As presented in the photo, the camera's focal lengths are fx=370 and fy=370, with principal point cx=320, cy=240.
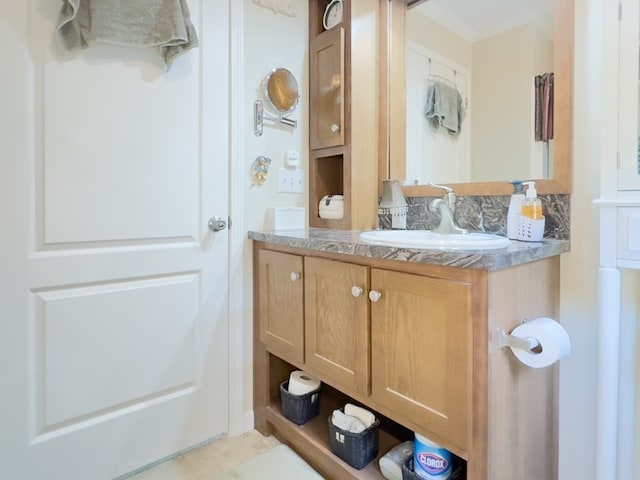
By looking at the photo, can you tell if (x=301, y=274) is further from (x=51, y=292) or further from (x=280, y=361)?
(x=51, y=292)

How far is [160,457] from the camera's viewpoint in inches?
58.0

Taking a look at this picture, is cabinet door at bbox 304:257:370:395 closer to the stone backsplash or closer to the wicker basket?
the wicker basket

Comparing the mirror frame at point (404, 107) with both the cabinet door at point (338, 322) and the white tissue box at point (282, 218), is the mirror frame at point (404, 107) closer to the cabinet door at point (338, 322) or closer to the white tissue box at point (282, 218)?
the white tissue box at point (282, 218)

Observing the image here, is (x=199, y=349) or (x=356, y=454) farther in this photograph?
(x=199, y=349)

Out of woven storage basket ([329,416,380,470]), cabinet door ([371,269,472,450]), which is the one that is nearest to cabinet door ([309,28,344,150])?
cabinet door ([371,269,472,450])

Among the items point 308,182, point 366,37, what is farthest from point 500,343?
point 366,37

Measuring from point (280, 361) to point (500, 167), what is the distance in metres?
1.27

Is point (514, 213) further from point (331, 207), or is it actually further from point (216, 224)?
point (216, 224)

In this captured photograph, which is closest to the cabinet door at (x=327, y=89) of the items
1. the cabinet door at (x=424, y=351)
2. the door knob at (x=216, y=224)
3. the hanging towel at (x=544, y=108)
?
the door knob at (x=216, y=224)

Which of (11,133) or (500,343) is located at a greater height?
(11,133)

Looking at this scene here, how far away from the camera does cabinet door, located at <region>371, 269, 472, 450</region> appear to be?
92 centimetres

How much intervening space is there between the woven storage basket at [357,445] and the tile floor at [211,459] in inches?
16.0

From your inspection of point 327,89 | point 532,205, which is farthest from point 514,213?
point 327,89

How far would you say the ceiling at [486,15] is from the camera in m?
1.29
